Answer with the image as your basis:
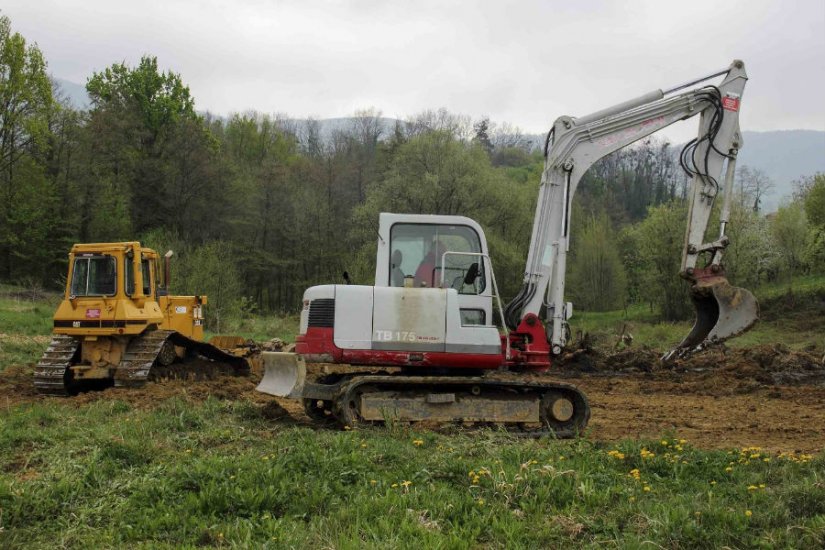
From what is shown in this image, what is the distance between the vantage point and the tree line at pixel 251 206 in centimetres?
3728

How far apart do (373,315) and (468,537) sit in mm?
3781

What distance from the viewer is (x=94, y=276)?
13.1 m

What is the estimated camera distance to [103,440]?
7.49 meters

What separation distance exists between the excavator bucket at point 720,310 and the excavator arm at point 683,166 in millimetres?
15

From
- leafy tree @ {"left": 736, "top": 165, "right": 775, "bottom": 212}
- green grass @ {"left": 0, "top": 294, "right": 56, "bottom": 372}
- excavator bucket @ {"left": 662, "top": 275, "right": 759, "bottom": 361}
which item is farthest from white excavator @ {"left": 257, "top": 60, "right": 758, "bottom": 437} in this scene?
leafy tree @ {"left": 736, "top": 165, "right": 775, "bottom": 212}

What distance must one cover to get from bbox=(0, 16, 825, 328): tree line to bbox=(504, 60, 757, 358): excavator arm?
1634cm

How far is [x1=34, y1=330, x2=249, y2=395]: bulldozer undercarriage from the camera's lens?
12.7 metres

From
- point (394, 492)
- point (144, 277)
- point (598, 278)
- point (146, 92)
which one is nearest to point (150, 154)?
point (146, 92)

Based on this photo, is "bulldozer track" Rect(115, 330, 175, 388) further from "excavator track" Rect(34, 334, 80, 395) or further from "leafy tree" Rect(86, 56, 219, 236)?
"leafy tree" Rect(86, 56, 219, 236)

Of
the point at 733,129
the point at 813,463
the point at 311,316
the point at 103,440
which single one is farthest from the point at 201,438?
the point at 733,129

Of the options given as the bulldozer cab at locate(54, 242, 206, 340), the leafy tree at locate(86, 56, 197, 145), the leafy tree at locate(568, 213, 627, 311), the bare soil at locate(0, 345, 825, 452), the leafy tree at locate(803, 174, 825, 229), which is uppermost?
the leafy tree at locate(86, 56, 197, 145)

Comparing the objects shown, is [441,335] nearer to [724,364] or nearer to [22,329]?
[724,364]

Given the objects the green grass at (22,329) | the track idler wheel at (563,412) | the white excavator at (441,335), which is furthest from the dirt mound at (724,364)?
the green grass at (22,329)

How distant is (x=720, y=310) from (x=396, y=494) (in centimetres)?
811
